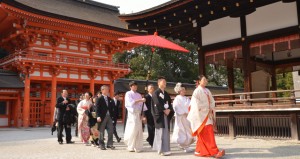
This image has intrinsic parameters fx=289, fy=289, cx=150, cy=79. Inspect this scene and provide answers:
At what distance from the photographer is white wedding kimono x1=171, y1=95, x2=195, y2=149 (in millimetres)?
7414

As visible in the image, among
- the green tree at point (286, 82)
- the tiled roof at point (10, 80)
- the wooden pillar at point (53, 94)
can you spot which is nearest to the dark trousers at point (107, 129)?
the tiled roof at point (10, 80)

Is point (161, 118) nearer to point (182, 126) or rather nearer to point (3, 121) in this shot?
point (182, 126)

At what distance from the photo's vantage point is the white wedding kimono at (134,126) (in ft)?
23.8

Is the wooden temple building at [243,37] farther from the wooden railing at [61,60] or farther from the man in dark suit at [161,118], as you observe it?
the wooden railing at [61,60]

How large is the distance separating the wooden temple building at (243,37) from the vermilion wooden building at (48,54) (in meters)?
9.11

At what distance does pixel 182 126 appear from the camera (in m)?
7.73

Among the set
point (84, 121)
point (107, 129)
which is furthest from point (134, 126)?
point (84, 121)

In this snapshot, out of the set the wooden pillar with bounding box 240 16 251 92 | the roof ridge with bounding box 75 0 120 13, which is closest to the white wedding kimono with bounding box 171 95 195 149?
the wooden pillar with bounding box 240 16 251 92

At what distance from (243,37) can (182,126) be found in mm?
4088

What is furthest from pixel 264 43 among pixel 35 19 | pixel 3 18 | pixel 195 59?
pixel 195 59

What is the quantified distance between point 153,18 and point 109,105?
489 centimetres

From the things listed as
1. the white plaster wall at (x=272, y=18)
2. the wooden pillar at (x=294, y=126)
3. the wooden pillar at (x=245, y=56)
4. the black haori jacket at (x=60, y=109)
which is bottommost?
the wooden pillar at (x=294, y=126)

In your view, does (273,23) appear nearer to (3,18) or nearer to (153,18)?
(153,18)

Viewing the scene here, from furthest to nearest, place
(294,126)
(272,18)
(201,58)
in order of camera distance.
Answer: (201,58) → (272,18) → (294,126)
